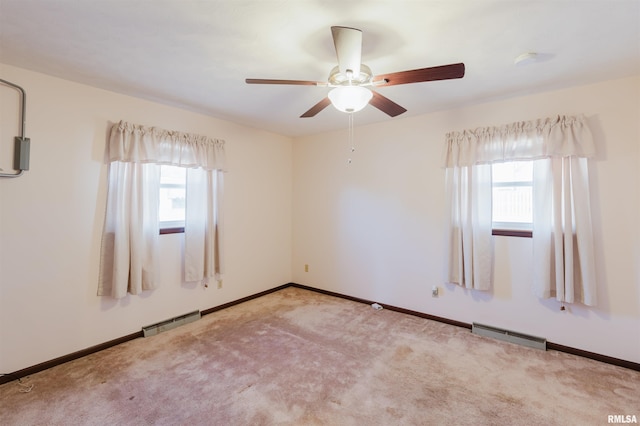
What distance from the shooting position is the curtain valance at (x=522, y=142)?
8.19 ft

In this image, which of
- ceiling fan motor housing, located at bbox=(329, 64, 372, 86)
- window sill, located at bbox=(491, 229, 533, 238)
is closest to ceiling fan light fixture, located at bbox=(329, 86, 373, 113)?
ceiling fan motor housing, located at bbox=(329, 64, 372, 86)

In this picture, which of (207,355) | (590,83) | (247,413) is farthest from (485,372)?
(590,83)

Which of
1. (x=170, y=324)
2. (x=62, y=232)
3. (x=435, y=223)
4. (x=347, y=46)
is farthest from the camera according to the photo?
(x=435, y=223)

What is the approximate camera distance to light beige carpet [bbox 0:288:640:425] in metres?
1.85

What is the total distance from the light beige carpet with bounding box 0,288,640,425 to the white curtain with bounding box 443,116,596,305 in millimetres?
705

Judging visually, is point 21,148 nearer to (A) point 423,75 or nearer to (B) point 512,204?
(A) point 423,75

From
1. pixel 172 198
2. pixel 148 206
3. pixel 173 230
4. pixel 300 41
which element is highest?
pixel 300 41

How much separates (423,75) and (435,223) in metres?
2.06

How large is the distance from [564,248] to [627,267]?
46 centimetres

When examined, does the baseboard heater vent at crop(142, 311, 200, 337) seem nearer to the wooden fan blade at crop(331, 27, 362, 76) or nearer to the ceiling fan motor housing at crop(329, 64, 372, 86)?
the ceiling fan motor housing at crop(329, 64, 372, 86)

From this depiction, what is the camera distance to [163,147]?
9.83ft

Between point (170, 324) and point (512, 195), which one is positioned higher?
point (512, 195)

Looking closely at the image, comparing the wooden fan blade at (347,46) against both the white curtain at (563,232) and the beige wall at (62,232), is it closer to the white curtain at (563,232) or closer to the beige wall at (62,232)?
the white curtain at (563,232)

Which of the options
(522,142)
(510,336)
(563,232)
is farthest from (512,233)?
(510,336)
